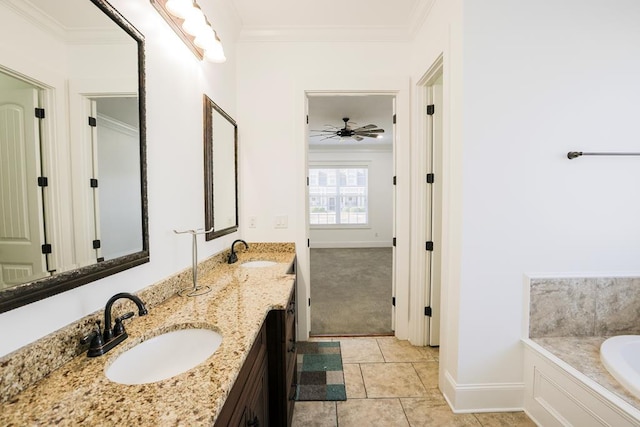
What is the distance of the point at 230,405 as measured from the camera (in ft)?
2.60

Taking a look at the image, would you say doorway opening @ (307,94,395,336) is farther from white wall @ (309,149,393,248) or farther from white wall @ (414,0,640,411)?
white wall @ (414,0,640,411)

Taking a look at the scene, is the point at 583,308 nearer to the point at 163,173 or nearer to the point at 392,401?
the point at 392,401

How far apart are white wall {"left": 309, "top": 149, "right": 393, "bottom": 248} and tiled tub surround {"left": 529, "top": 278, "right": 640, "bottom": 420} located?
544 cm

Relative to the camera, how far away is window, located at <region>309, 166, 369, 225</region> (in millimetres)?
7094

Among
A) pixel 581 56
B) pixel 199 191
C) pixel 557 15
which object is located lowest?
pixel 199 191

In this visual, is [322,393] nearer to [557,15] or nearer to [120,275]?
[120,275]

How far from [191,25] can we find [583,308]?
9.15 feet

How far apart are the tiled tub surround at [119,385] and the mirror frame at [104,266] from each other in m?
0.13

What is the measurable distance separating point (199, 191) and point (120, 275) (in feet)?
2.47

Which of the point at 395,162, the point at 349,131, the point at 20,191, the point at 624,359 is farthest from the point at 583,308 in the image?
the point at 349,131

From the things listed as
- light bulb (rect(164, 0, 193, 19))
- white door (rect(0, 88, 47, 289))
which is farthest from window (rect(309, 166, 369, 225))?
white door (rect(0, 88, 47, 289))

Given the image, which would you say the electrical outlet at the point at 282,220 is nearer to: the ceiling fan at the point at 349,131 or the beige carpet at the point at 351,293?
the beige carpet at the point at 351,293

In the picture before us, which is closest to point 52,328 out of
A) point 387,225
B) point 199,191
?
point 199,191

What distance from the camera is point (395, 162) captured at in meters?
2.47
